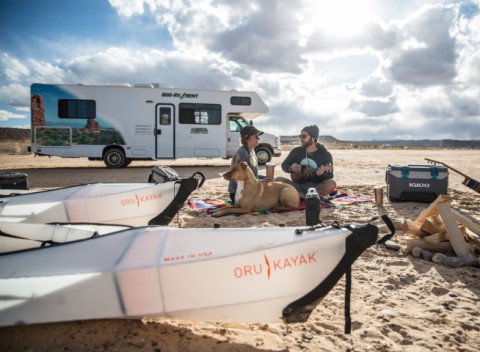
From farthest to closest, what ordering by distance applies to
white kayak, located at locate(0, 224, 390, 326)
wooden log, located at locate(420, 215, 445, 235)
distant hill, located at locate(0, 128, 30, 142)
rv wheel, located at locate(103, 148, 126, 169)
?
1. distant hill, located at locate(0, 128, 30, 142)
2. rv wheel, located at locate(103, 148, 126, 169)
3. wooden log, located at locate(420, 215, 445, 235)
4. white kayak, located at locate(0, 224, 390, 326)

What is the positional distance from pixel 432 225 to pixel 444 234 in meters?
0.16

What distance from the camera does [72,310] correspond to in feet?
5.80

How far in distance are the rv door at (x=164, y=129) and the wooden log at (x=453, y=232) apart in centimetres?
1049

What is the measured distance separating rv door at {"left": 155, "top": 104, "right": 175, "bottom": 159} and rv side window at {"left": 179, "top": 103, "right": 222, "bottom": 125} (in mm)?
392

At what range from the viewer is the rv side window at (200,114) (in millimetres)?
12516

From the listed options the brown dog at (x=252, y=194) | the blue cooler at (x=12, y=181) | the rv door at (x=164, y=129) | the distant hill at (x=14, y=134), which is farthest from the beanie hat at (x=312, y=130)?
the distant hill at (x=14, y=134)

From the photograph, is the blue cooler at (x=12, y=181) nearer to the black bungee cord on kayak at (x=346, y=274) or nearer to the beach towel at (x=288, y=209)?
the beach towel at (x=288, y=209)

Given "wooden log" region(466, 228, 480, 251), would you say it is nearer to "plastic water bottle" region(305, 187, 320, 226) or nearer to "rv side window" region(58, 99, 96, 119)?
"plastic water bottle" region(305, 187, 320, 226)

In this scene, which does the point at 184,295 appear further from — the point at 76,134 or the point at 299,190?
the point at 76,134

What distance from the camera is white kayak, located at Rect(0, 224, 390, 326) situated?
1.77m

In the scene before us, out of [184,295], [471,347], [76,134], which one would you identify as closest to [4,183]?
[184,295]

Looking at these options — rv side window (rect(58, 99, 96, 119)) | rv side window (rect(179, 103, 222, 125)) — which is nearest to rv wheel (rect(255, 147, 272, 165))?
rv side window (rect(179, 103, 222, 125))

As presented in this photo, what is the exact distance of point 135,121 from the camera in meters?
12.2

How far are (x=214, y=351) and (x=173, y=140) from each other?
442 inches
